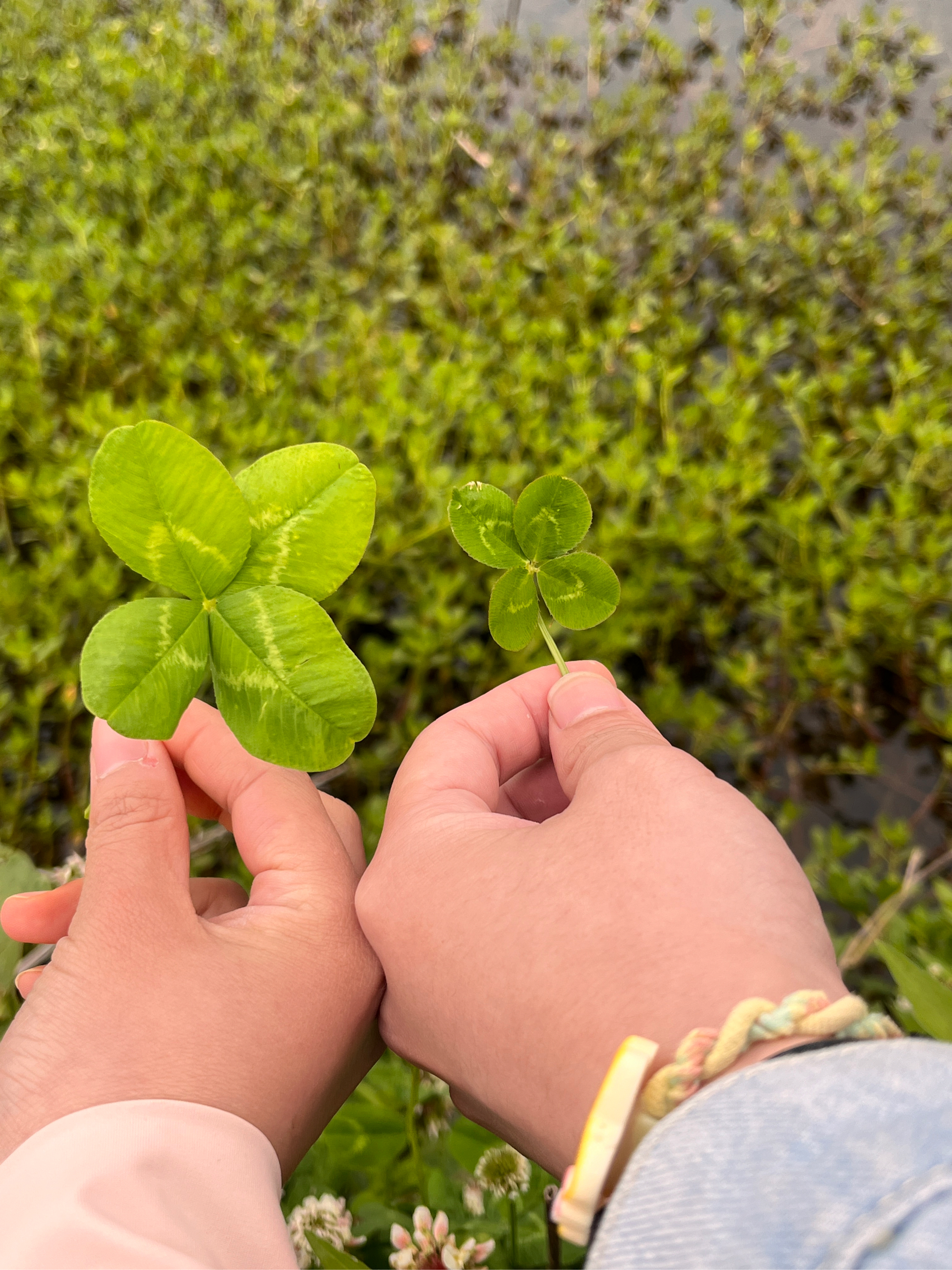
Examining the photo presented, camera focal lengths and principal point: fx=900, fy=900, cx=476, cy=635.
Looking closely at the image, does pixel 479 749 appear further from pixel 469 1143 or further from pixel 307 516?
pixel 469 1143

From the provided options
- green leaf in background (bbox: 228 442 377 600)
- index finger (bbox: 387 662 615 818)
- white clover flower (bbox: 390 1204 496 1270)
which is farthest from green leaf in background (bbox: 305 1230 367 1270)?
green leaf in background (bbox: 228 442 377 600)

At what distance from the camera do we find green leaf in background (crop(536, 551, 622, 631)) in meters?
0.94

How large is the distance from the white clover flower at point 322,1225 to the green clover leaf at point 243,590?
0.69 metres

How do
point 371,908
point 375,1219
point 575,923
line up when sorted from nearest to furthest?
point 575,923, point 371,908, point 375,1219

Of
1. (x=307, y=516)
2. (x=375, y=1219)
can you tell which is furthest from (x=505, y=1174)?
(x=307, y=516)

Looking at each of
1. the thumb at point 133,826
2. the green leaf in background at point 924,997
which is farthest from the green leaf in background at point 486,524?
the green leaf in background at point 924,997

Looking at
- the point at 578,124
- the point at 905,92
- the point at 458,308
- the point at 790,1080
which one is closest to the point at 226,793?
the point at 790,1080

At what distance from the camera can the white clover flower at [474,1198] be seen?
117 cm

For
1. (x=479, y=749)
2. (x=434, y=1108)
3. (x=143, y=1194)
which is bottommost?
(x=434, y=1108)

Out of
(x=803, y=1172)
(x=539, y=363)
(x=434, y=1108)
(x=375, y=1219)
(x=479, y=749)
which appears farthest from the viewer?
(x=539, y=363)

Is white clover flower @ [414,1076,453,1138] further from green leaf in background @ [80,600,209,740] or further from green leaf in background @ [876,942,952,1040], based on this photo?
green leaf in background @ [80,600,209,740]

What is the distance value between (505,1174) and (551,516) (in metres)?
0.83

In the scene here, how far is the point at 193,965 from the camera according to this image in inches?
30.0

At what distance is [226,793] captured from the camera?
0.91 metres
